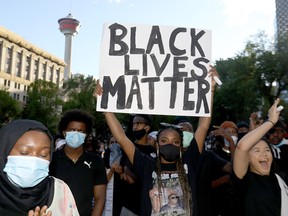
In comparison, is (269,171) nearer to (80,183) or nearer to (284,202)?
(284,202)

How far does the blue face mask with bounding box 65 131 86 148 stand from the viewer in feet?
11.7

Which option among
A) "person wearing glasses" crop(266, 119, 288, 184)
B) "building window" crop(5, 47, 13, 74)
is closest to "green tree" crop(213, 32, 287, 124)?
"person wearing glasses" crop(266, 119, 288, 184)

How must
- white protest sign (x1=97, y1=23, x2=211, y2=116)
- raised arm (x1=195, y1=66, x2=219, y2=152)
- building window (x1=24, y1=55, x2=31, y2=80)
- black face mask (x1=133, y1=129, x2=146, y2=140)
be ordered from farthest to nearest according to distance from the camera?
building window (x1=24, y1=55, x2=31, y2=80) → black face mask (x1=133, y1=129, x2=146, y2=140) → white protest sign (x1=97, y1=23, x2=211, y2=116) → raised arm (x1=195, y1=66, x2=219, y2=152)

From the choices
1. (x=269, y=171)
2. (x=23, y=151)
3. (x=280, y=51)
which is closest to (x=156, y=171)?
(x=269, y=171)

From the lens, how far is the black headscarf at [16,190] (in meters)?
1.98

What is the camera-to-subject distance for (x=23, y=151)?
2.08 m

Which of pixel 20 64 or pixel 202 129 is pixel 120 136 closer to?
pixel 202 129

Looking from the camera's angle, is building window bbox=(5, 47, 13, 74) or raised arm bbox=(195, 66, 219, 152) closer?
raised arm bbox=(195, 66, 219, 152)

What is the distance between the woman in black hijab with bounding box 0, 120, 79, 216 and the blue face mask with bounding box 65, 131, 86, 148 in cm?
138

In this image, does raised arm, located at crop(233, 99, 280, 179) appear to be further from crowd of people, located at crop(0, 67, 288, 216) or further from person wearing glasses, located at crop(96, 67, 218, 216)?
person wearing glasses, located at crop(96, 67, 218, 216)

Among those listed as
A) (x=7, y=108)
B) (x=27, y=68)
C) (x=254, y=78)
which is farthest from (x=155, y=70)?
(x=27, y=68)

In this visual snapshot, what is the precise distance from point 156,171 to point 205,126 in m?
0.74

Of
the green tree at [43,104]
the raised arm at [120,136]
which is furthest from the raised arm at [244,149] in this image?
the green tree at [43,104]

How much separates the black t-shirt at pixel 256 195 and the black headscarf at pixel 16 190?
157 centimetres
